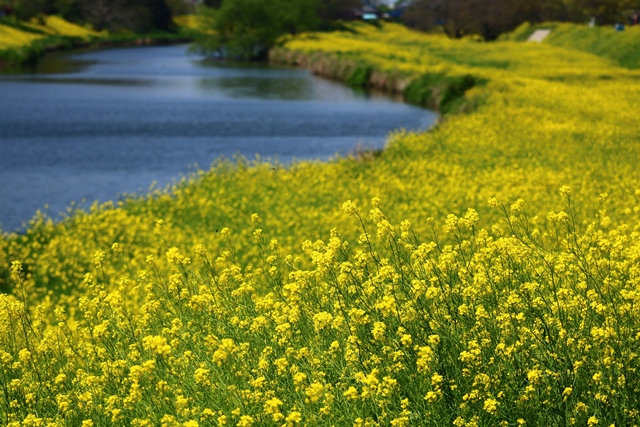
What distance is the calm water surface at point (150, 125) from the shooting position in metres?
26.3

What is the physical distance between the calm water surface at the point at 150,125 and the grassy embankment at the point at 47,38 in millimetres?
6542

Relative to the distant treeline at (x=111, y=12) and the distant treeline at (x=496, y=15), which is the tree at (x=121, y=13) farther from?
the distant treeline at (x=496, y=15)

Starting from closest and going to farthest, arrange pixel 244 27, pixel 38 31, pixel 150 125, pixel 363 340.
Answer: pixel 363 340 → pixel 150 125 → pixel 244 27 → pixel 38 31

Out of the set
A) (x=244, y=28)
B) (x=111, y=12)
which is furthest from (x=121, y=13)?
(x=244, y=28)

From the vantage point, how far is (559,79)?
148 feet

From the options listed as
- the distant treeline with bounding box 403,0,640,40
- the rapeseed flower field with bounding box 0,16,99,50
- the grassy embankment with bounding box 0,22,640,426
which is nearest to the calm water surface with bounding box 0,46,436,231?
the grassy embankment with bounding box 0,22,640,426

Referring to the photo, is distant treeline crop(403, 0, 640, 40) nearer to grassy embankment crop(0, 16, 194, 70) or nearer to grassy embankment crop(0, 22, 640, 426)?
grassy embankment crop(0, 16, 194, 70)

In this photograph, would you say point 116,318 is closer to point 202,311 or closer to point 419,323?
point 202,311

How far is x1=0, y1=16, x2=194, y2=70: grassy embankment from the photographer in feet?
233

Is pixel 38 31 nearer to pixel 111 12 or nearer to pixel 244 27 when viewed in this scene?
pixel 111 12

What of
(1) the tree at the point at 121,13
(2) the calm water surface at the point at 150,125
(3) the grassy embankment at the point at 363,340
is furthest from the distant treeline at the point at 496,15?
(3) the grassy embankment at the point at 363,340

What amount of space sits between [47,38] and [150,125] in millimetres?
56453

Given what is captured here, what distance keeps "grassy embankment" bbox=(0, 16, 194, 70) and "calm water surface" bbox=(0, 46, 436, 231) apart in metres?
6.54

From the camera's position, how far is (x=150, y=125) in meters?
38.9
